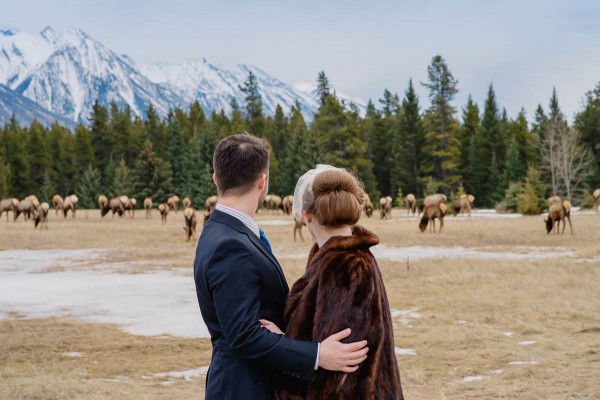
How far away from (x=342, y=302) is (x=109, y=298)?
480 inches

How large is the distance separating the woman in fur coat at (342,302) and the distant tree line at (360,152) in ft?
185

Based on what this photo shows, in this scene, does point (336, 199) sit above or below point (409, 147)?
below

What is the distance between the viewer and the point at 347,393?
9.05ft

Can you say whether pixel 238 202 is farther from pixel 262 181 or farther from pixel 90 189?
pixel 90 189

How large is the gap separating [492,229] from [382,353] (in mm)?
29712

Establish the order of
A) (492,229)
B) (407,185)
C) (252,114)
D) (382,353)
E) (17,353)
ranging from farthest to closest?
1. (252,114)
2. (407,185)
3. (492,229)
4. (17,353)
5. (382,353)

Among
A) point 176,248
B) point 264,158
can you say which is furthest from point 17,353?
point 176,248

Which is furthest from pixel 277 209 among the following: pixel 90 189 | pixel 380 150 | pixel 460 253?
pixel 460 253

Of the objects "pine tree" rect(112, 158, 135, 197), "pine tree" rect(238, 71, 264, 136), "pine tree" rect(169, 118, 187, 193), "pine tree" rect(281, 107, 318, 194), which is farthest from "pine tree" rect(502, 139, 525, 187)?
"pine tree" rect(112, 158, 135, 197)

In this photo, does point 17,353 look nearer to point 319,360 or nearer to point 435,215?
point 319,360

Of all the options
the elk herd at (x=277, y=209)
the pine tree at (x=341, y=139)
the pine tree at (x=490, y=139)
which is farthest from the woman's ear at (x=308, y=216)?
the pine tree at (x=490, y=139)

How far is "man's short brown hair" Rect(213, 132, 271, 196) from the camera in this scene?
2869 millimetres

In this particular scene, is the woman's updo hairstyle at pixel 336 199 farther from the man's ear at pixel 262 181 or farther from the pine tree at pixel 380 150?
the pine tree at pixel 380 150

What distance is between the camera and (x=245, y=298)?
2.64 metres
